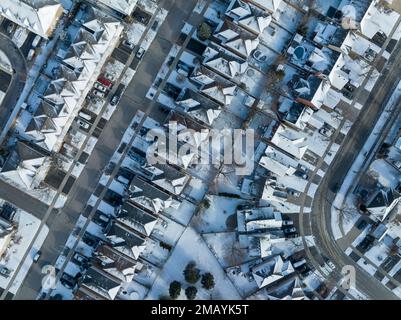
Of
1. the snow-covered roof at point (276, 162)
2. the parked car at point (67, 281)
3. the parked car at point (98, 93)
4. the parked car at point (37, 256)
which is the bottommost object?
the parked car at point (67, 281)

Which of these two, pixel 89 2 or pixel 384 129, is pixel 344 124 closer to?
pixel 384 129

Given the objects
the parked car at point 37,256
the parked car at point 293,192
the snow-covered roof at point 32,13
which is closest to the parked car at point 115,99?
the snow-covered roof at point 32,13

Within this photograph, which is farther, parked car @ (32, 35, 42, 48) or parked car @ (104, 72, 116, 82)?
parked car @ (104, 72, 116, 82)

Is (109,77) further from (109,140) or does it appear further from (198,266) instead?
(198,266)

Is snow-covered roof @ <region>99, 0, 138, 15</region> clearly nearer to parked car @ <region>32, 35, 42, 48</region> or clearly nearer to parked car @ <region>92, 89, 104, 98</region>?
parked car @ <region>32, 35, 42, 48</region>

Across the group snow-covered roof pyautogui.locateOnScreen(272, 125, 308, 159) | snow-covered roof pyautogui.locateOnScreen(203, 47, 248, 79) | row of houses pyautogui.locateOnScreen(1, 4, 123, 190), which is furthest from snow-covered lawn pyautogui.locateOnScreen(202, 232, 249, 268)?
row of houses pyautogui.locateOnScreen(1, 4, 123, 190)

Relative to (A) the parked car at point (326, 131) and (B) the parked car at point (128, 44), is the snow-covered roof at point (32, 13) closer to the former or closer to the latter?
(B) the parked car at point (128, 44)
